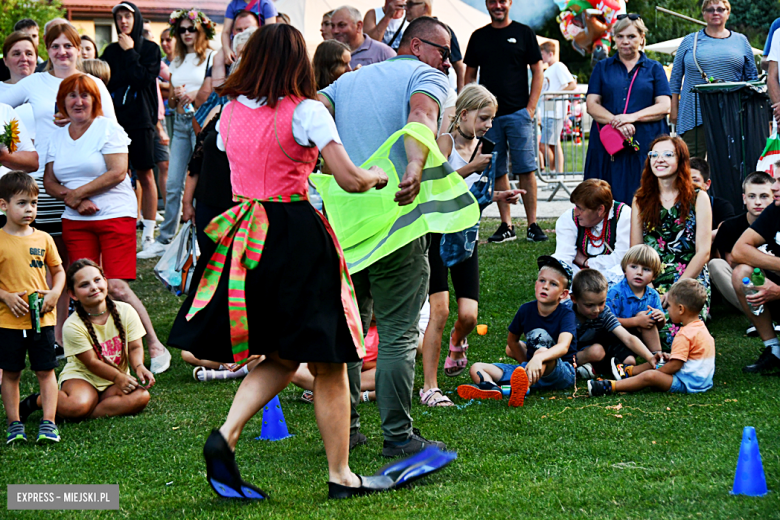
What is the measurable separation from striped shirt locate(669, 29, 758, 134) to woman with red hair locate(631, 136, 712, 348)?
263cm

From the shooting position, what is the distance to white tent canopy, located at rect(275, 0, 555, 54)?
16.2 meters

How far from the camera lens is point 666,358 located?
5746mm

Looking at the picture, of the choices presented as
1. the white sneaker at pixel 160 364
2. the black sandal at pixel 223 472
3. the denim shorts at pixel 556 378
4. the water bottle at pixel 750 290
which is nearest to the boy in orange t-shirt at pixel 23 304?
the white sneaker at pixel 160 364

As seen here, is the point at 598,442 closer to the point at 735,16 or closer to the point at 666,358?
the point at 666,358

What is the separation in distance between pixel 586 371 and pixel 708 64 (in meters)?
4.31

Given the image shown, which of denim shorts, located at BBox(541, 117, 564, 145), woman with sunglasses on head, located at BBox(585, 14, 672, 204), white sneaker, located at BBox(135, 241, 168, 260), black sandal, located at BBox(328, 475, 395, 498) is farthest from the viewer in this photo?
denim shorts, located at BBox(541, 117, 564, 145)

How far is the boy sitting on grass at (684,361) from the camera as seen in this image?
18.1 ft

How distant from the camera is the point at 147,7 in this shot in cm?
3516

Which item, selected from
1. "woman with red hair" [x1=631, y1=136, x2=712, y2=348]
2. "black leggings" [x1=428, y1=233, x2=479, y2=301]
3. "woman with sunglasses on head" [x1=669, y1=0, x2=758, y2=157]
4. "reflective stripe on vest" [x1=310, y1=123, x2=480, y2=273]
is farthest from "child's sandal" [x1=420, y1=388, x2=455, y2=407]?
"woman with sunglasses on head" [x1=669, y1=0, x2=758, y2=157]

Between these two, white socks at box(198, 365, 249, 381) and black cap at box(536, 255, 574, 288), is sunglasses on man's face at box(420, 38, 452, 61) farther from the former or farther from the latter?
white socks at box(198, 365, 249, 381)

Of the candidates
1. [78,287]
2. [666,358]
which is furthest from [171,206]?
[666,358]

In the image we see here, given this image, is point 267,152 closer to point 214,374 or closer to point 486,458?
point 486,458

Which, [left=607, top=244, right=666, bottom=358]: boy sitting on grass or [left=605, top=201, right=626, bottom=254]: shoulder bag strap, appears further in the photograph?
[left=605, top=201, right=626, bottom=254]: shoulder bag strap

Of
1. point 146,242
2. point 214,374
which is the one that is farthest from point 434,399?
point 146,242
